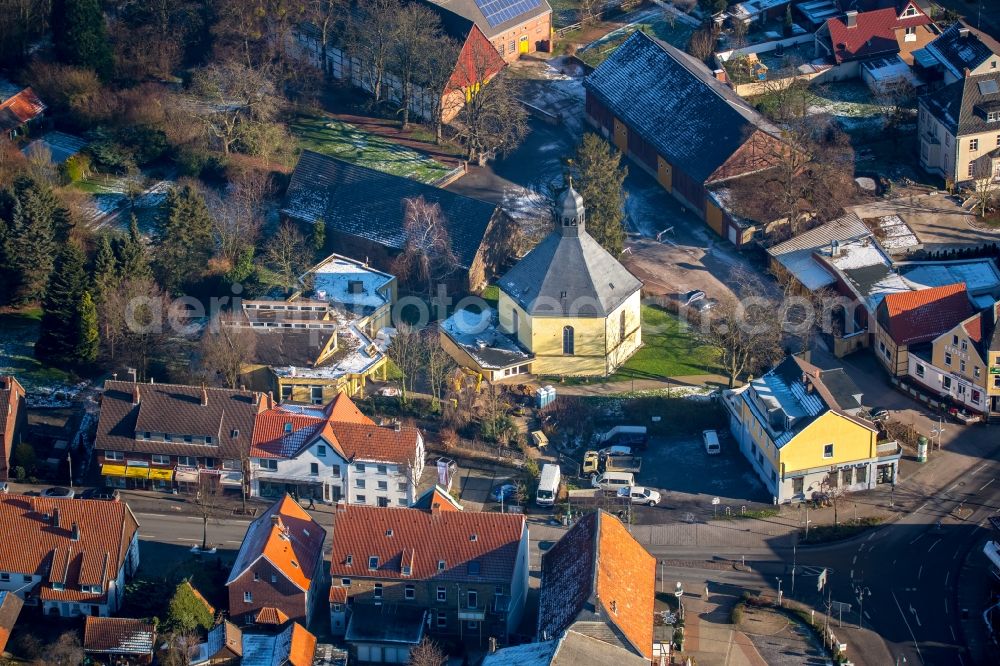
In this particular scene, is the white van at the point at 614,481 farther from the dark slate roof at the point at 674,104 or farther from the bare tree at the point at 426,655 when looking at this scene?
the dark slate roof at the point at 674,104

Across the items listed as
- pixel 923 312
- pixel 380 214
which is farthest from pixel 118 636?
pixel 923 312

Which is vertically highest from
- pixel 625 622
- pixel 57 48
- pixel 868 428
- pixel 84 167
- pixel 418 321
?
pixel 57 48

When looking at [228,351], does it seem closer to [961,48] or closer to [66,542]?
[66,542]

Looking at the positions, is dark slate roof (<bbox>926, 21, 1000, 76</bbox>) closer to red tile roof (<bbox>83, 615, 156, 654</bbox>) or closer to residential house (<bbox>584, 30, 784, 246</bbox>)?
residential house (<bbox>584, 30, 784, 246</bbox>)

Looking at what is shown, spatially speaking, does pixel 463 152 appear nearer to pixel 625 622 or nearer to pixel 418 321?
pixel 418 321

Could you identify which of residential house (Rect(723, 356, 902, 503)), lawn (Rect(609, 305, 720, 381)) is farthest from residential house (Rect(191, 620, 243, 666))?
lawn (Rect(609, 305, 720, 381))

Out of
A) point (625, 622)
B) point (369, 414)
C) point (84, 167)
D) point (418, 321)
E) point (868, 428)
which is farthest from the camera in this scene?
point (84, 167)

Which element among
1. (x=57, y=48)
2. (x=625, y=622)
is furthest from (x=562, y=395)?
(x=57, y=48)
